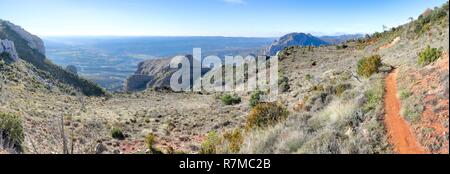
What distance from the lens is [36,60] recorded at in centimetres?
7925

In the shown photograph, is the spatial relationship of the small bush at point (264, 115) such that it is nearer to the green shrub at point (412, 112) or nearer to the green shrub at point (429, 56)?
the green shrub at point (412, 112)

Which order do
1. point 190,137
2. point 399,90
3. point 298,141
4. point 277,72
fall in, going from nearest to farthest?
point 298,141 < point 399,90 < point 190,137 < point 277,72

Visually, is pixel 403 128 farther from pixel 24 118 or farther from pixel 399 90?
pixel 24 118

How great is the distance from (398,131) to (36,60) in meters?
80.3

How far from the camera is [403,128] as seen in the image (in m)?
9.48

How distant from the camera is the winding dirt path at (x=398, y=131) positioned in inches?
336

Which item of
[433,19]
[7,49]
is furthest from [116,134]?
[7,49]

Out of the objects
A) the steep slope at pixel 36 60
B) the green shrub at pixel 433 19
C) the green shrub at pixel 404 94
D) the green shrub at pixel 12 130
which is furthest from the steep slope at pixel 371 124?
the steep slope at pixel 36 60

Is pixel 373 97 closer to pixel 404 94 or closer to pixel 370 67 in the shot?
pixel 404 94

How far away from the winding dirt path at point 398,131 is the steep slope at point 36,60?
66142mm

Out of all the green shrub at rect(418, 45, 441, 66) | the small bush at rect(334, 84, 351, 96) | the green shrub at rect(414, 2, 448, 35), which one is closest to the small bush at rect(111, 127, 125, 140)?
the small bush at rect(334, 84, 351, 96)

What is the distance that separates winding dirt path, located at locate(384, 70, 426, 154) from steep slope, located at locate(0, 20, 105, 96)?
66142 mm
